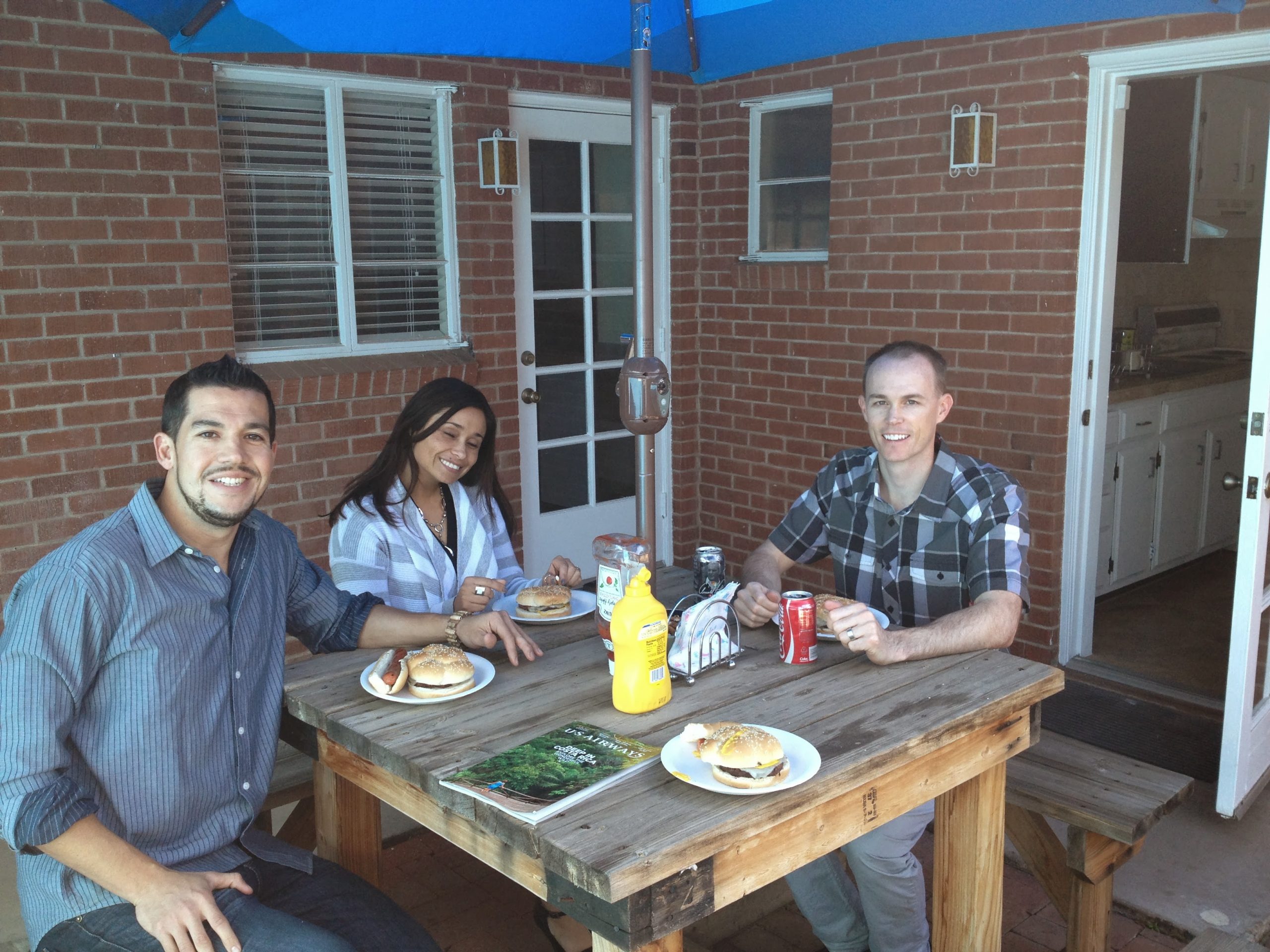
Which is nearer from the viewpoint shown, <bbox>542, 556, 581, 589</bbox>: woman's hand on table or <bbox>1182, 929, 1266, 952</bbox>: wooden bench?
<bbox>1182, 929, 1266, 952</bbox>: wooden bench

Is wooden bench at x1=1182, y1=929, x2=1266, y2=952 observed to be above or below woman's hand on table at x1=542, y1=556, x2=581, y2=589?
→ below

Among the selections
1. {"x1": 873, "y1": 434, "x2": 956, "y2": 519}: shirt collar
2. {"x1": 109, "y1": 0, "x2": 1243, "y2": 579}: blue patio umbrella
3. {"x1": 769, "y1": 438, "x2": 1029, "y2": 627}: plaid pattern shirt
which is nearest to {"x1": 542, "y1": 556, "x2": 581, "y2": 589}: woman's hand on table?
{"x1": 109, "y1": 0, "x2": 1243, "y2": 579}: blue patio umbrella

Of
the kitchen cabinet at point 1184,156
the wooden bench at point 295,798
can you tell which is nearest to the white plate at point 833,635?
the wooden bench at point 295,798

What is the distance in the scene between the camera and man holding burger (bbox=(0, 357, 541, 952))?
1743 mm

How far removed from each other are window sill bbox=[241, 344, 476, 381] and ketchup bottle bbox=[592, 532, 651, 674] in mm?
2373

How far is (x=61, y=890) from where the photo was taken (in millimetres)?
1833

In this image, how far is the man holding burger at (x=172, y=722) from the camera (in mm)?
1743

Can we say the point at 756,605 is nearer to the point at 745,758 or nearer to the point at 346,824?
the point at 745,758

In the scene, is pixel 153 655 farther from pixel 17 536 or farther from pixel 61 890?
pixel 17 536

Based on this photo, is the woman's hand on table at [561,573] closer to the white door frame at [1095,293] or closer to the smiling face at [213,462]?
the smiling face at [213,462]

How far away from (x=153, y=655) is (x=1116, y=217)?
3722 millimetres

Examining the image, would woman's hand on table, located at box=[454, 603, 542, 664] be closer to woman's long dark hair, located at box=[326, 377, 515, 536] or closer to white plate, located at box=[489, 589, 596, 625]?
white plate, located at box=[489, 589, 596, 625]

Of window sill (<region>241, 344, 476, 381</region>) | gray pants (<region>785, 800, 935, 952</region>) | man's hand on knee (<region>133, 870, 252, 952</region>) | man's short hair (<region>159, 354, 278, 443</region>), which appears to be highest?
man's short hair (<region>159, 354, 278, 443</region>)

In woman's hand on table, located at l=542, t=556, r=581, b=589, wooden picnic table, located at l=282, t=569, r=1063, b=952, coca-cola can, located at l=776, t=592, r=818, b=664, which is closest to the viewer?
wooden picnic table, located at l=282, t=569, r=1063, b=952
